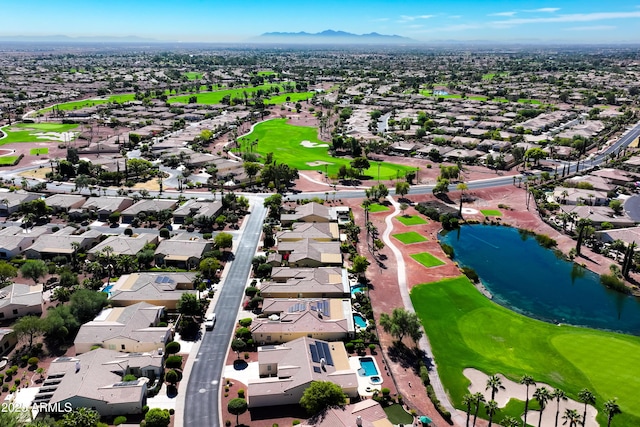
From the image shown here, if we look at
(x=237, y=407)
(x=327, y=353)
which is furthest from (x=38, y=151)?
(x=237, y=407)

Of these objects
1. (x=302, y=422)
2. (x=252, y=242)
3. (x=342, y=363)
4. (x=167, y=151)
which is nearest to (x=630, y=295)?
(x=342, y=363)

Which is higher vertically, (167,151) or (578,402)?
(167,151)

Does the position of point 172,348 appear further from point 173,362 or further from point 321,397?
point 321,397

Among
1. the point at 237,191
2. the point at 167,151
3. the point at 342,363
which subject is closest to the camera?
the point at 342,363

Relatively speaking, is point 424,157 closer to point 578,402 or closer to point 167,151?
point 167,151

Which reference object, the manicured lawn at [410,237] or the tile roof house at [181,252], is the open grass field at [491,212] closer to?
the manicured lawn at [410,237]

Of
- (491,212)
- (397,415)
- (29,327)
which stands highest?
(29,327)

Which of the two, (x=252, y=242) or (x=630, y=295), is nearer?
(x=630, y=295)

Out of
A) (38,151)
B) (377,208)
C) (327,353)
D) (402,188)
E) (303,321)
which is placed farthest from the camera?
(38,151)
